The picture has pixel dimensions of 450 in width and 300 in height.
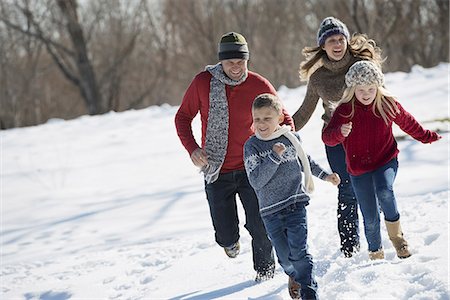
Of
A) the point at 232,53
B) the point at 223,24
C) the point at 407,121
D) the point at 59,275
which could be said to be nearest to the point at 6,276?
the point at 59,275

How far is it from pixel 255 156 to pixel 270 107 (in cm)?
31

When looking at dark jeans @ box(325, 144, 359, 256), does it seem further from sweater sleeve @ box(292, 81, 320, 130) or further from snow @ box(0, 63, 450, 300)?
sweater sleeve @ box(292, 81, 320, 130)

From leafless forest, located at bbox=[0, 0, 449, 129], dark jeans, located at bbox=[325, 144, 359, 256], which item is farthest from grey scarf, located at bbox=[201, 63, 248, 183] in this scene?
leafless forest, located at bbox=[0, 0, 449, 129]

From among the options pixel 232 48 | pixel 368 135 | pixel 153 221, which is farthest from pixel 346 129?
pixel 153 221

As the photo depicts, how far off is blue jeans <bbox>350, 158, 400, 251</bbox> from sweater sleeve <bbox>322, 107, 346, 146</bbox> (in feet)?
1.04

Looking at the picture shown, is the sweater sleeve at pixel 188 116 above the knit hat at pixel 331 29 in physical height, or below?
below

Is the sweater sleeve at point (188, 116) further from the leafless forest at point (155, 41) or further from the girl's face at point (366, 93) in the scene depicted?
the leafless forest at point (155, 41)

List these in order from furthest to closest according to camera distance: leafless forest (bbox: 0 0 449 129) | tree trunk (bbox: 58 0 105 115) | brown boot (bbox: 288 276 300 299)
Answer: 1. leafless forest (bbox: 0 0 449 129)
2. tree trunk (bbox: 58 0 105 115)
3. brown boot (bbox: 288 276 300 299)

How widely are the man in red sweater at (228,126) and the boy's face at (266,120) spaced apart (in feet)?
2.27

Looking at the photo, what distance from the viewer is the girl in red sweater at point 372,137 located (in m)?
3.85

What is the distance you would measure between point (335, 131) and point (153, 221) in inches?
154

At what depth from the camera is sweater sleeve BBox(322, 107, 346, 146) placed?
12.5ft

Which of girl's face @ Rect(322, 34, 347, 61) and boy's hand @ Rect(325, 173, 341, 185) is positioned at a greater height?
girl's face @ Rect(322, 34, 347, 61)

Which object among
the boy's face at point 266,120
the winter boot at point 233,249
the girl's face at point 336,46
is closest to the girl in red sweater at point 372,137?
the girl's face at point 336,46
